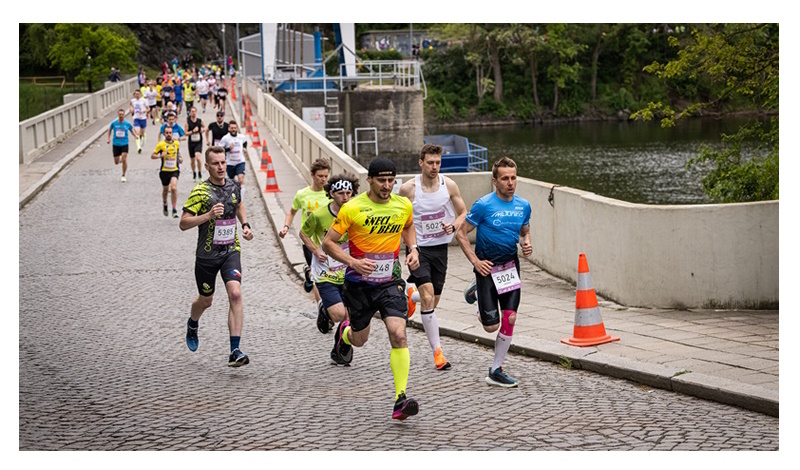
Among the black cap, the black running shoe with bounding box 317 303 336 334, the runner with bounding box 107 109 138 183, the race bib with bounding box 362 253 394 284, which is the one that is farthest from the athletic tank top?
the runner with bounding box 107 109 138 183

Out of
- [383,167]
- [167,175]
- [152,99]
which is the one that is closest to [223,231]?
[383,167]

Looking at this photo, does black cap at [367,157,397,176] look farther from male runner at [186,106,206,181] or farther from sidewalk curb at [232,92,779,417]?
male runner at [186,106,206,181]

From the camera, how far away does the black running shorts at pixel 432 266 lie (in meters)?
10.1

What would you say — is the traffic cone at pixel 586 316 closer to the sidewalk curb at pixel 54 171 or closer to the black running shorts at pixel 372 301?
the black running shorts at pixel 372 301

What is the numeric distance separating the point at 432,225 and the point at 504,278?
144cm

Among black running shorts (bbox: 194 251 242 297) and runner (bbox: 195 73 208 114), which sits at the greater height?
runner (bbox: 195 73 208 114)

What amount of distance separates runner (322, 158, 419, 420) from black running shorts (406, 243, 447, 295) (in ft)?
5.40

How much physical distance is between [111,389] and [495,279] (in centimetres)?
332

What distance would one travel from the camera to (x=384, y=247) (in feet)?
26.9

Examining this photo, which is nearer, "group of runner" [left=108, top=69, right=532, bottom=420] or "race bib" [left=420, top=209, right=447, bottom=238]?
"group of runner" [left=108, top=69, right=532, bottom=420]

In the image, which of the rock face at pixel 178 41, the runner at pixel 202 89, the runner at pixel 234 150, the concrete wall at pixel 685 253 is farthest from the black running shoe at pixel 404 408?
the rock face at pixel 178 41

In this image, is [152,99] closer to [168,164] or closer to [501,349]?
[168,164]

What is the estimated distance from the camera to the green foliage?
203 feet

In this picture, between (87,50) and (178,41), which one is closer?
(87,50)
